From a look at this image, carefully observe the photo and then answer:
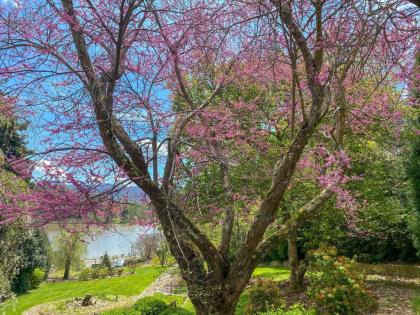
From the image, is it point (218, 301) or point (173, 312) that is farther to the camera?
point (173, 312)

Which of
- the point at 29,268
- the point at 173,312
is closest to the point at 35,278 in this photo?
the point at 29,268

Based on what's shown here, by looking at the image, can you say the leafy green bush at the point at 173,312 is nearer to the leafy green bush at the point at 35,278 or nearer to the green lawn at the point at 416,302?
the green lawn at the point at 416,302

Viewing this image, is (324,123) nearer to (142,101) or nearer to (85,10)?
(142,101)

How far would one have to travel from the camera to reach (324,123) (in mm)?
9188

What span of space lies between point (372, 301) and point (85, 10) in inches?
266

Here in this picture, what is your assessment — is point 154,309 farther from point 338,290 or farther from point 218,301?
point 338,290

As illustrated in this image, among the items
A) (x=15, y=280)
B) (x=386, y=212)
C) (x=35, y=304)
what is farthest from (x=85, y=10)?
(x=15, y=280)

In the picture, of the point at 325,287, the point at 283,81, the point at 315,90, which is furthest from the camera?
the point at 283,81

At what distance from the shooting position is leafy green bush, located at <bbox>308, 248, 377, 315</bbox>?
6969mm

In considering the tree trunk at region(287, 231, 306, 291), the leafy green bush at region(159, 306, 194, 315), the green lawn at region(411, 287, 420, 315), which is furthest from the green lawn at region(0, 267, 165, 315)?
the green lawn at region(411, 287, 420, 315)

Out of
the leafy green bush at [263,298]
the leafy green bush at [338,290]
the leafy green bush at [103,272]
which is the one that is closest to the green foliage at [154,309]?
the leafy green bush at [263,298]

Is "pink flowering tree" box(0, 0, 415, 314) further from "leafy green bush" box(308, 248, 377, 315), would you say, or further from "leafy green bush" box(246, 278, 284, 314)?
"leafy green bush" box(246, 278, 284, 314)

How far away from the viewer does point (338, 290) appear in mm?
6992

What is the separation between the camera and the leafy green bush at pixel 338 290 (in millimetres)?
6969
